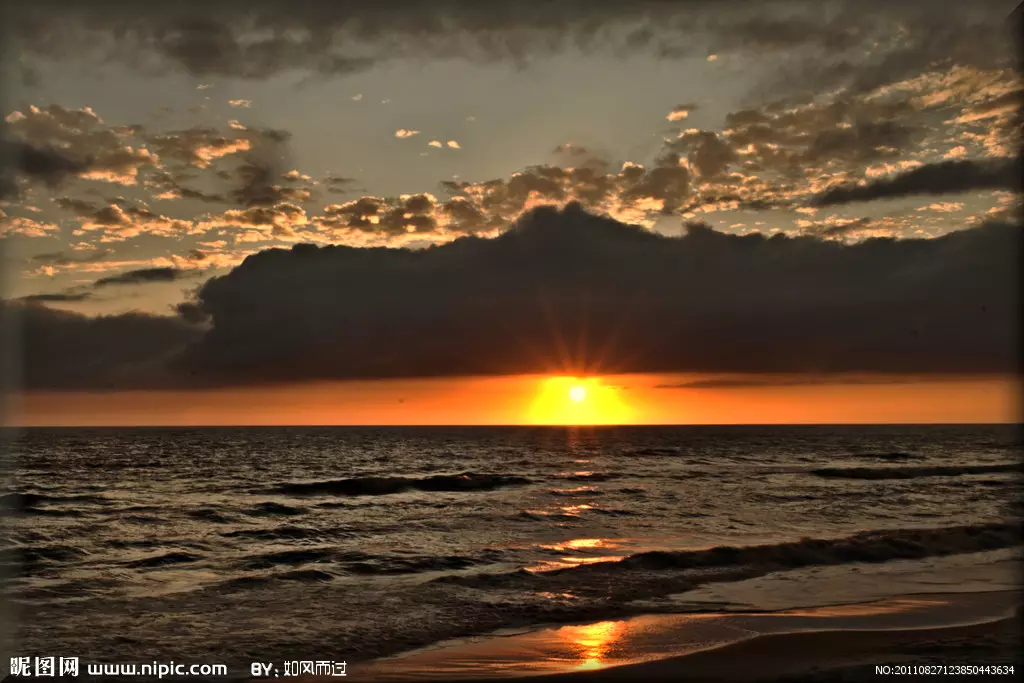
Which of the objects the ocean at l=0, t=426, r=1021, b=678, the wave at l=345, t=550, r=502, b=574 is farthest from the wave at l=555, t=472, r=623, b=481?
the wave at l=345, t=550, r=502, b=574

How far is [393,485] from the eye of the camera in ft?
163

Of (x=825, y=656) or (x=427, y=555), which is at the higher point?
(x=825, y=656)

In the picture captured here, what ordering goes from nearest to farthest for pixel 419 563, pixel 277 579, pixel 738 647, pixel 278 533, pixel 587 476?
1. pixel 738 647
2. pixel 277 579
3. pixel 419 563
4. pixel 278 533
5. pixel 587 476

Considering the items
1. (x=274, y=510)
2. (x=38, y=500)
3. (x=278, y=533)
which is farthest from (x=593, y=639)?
(x=38, y=500)

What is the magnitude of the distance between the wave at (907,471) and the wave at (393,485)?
24.7 m

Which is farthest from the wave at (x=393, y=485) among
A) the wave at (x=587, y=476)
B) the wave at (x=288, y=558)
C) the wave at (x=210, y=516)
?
the wave at (x=288, y=558)

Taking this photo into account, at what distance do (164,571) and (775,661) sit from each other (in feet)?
53.9

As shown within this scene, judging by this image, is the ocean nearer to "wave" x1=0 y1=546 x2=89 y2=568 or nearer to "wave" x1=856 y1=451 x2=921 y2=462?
"wave" x1=0 y1=546 x2=89 y2=568

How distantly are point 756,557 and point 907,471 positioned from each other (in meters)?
45.4

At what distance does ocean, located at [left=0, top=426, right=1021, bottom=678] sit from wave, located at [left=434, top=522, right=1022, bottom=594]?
0.32 ft

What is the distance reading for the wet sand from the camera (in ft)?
37.0

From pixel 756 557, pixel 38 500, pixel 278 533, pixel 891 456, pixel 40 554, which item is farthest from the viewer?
pixel 891 456

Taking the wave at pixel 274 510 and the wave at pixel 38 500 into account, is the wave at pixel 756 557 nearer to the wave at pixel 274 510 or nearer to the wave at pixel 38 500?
the wave at pixel 274 510

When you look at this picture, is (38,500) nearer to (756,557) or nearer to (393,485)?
(393,485)
